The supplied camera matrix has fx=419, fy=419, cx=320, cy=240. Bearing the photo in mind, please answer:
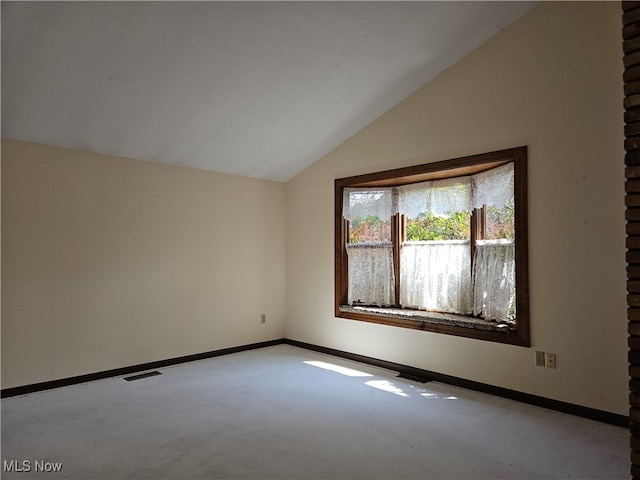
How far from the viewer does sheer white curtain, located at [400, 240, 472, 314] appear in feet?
12.9

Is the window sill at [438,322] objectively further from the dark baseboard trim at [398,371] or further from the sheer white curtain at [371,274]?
the dark baseboard trim at [398,371]

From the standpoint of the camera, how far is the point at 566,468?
85.2 inches

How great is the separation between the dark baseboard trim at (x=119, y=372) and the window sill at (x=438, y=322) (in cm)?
123

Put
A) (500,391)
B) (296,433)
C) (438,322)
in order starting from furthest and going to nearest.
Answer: (438,322) < (500,391) < (296,433)

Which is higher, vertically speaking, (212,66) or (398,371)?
(212,66)

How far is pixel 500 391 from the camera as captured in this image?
3.25 metres

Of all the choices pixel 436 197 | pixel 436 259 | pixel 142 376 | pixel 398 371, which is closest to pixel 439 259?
pixel 436 259

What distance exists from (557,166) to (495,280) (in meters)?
1.07

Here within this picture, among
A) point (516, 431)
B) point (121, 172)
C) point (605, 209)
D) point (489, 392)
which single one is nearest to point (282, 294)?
point (121, 172)

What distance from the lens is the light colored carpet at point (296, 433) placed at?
216 cm

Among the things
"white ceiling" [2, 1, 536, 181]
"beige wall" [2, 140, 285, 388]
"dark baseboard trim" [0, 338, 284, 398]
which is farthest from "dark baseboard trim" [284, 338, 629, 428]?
"white ceiling" [2, 1, 536, 181]

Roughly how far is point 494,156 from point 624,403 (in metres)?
1.93

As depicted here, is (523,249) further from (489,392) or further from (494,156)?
(489,392)
